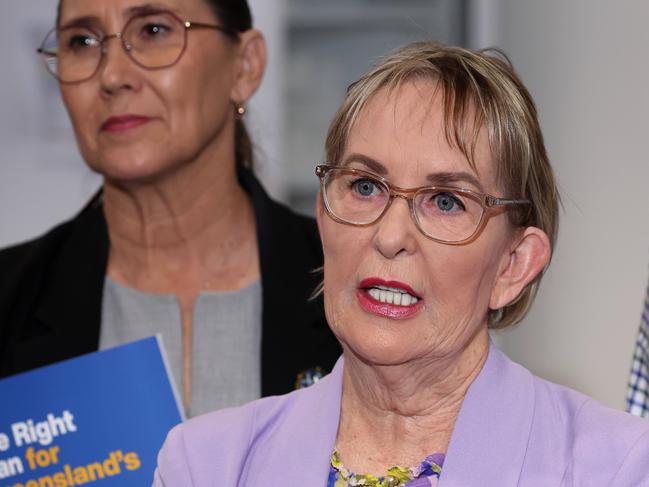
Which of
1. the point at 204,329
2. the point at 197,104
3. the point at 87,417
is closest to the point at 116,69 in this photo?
the point at 197,104

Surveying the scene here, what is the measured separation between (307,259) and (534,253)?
0.91m

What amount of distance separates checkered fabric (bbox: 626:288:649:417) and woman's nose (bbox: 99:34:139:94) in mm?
1261

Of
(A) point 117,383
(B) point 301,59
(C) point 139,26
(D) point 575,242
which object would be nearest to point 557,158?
(D) point 575,242

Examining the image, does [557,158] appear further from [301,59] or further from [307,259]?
[301,59]

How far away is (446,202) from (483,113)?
0.16 metres

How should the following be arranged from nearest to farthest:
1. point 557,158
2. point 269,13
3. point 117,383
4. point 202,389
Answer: point 117,383, point 202,389, point 557,158, point 269,13

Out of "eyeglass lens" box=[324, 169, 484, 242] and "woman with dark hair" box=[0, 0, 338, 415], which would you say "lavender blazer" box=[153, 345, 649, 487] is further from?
"woman with dark hair" box=[0, 0, 338, 415]

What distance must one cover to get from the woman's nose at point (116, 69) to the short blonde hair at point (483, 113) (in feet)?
2.66

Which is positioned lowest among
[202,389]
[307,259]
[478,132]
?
[202,389]

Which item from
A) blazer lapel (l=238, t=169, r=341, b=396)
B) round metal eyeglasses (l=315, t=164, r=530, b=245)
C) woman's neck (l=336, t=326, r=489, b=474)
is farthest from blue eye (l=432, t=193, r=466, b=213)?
blazer lapel (l=238, t=169, r=341, b=396)

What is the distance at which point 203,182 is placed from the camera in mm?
2998

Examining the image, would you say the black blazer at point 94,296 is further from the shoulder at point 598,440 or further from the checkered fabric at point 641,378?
the shoulder at point 598,440

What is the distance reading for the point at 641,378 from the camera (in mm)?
2379

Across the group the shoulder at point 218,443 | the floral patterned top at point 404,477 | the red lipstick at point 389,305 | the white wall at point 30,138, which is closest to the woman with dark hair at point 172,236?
the shoulder at point 218,443
